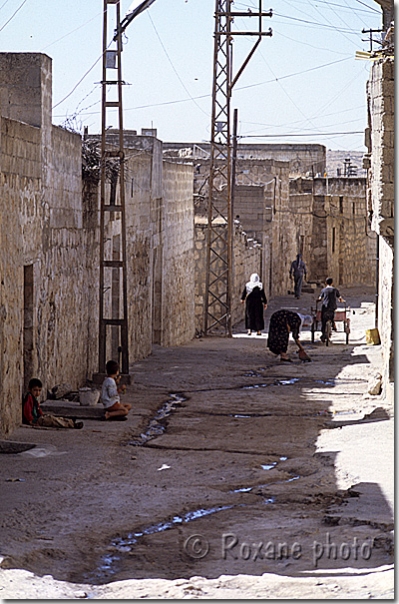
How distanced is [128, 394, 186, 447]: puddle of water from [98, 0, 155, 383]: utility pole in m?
1.13

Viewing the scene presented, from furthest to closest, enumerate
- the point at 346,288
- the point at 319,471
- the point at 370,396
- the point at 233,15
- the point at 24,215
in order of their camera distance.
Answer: the point at 346,288 → the point at 233,15 → the point at 370,396 → the point at 24,215 → the point at 319,471

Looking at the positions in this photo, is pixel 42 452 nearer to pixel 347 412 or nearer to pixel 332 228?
pixel 347 412

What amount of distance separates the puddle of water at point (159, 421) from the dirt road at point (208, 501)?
0.03 meters

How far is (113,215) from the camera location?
601 inches

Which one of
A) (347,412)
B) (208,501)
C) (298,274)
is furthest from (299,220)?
(208,501)

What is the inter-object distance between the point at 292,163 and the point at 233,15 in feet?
89.2

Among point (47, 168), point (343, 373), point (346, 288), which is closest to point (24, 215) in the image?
point (47, 168)

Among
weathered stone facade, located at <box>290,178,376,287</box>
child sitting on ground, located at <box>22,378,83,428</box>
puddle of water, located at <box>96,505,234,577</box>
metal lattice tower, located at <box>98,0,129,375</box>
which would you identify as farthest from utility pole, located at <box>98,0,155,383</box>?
weathered stone facade, located at <box>290,178,376,287</box>

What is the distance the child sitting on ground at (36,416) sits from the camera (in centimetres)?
1055

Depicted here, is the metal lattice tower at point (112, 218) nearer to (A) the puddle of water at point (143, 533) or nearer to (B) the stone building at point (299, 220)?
(A) the puddle of water at point (143, 533)

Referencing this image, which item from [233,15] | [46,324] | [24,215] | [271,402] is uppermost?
[233,15]

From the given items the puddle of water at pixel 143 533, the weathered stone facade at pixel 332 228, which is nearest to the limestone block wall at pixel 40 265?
the puddle of water at pixel 143 533

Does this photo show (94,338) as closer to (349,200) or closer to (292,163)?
(349,200)

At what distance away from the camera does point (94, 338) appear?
14367 millimetres
